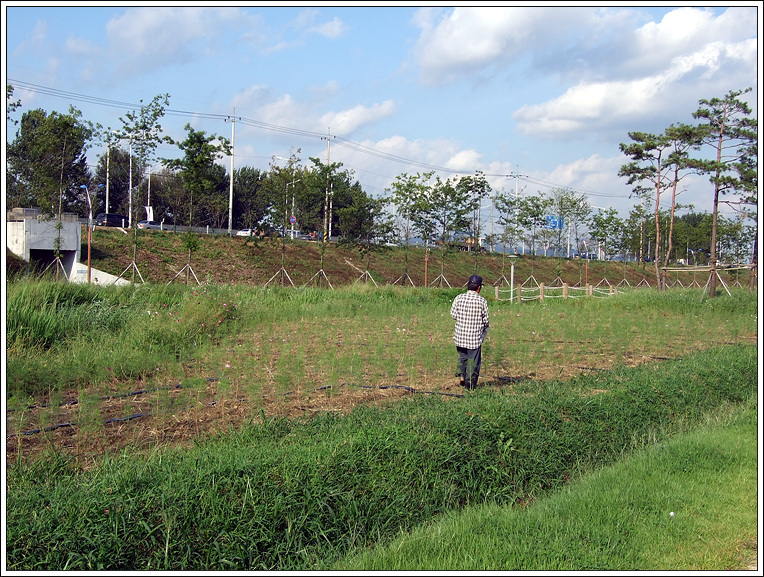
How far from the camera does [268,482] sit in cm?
414

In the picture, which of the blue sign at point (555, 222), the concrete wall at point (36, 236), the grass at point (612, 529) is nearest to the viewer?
the grass at point (612, 529)

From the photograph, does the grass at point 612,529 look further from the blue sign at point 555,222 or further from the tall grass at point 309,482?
the blue sign at point 555,222

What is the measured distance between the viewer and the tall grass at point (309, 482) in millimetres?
3598

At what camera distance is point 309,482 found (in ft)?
14.0

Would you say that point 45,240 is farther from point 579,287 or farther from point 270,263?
point 579,287

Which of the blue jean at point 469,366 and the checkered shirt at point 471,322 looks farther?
the checkered shirt at point 471,322

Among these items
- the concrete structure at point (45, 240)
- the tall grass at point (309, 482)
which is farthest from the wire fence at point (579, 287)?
the tall grass at point (309, 482)

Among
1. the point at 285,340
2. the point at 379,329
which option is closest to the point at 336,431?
the point at 285,340

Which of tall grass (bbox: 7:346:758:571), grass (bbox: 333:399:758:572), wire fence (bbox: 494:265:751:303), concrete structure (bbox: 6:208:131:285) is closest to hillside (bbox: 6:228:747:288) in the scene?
concrete structure (bbox: 6:208:131:285)

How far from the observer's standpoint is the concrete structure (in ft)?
75.4

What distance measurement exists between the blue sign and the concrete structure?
93.5ft

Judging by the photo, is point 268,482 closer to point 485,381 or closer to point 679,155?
point 485,381

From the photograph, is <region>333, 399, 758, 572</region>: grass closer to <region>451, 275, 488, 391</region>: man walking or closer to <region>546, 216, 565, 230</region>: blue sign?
<region>451, 275, 488, 391</region>: man walking

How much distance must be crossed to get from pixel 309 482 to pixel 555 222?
135 ft
